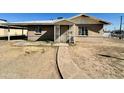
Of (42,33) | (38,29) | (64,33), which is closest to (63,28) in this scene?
(64,33)

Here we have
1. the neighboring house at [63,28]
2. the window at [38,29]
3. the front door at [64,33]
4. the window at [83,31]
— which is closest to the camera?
the neighboring house at [63,28]

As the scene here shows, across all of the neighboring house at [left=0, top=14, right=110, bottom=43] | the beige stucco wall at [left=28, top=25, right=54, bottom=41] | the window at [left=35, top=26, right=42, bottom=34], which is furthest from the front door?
the window at [left=35, top=26, right=42, bottom=34]

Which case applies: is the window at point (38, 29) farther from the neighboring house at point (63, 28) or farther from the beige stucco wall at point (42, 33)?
the beige stucco wall at point (42, 33)

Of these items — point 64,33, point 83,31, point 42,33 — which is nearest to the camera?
point 64,33

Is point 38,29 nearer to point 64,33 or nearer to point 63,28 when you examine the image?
point 63,28

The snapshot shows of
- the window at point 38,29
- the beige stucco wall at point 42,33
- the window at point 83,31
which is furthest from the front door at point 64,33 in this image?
the window at point 38,29

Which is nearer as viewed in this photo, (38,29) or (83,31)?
(38,29)

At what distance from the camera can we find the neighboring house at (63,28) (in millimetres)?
18234

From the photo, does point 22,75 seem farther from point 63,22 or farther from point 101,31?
point 101,31

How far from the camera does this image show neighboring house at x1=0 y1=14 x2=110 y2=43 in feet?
59.8

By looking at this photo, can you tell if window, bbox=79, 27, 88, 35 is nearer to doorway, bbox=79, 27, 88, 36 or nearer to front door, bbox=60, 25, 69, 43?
doorway, bbox=79, 27, 88, 36

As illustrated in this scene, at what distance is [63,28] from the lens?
18.6 meters
